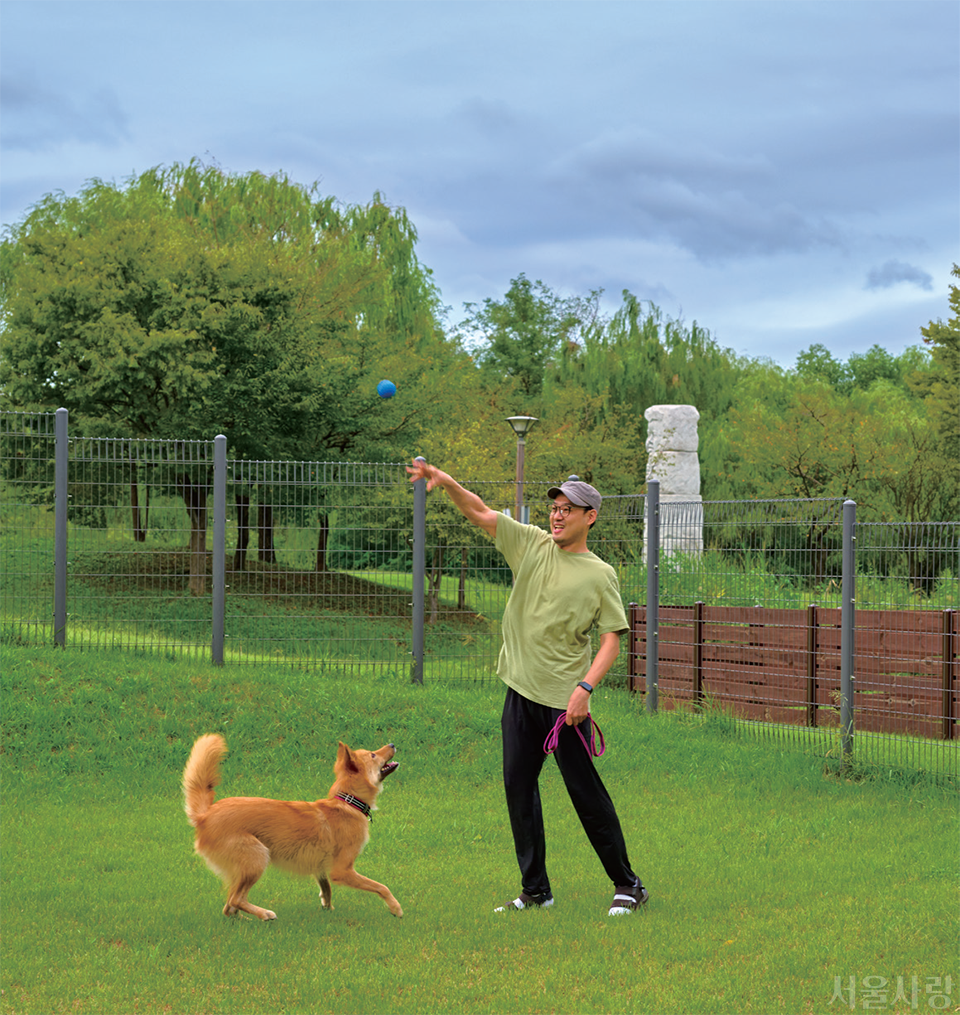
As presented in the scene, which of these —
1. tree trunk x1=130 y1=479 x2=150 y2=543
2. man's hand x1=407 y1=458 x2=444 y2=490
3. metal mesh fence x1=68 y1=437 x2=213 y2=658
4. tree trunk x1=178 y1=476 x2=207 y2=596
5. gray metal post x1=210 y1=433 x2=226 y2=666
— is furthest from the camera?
tree trunk x1=178 y1=476 x2=207 y2=596

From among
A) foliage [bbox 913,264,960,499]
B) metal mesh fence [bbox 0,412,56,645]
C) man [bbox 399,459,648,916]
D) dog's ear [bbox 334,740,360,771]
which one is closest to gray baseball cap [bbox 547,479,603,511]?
man [bbox 399,459,648,916]

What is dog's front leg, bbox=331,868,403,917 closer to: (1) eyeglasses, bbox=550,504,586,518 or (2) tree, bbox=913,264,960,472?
(1) eyeglasses, bbox=550,504,586,518

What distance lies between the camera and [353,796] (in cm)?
564

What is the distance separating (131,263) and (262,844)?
18.7 meters

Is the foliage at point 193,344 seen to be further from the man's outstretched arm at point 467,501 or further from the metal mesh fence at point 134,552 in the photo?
the man's outstretched arm at point 467,501

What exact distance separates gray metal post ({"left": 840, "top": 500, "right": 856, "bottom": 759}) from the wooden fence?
10 cm

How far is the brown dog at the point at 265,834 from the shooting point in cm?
528

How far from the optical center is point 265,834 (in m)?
5.32

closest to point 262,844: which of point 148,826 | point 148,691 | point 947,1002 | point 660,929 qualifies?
point 660,929

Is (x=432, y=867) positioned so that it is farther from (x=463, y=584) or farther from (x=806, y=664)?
(x=463, y=584)

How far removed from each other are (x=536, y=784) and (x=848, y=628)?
4.61 m

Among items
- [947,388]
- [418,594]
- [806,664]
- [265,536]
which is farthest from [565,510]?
[947,388]

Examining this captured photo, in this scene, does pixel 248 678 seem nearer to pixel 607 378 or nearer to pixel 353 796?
pixel 353 796

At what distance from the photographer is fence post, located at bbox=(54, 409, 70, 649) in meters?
11.0
